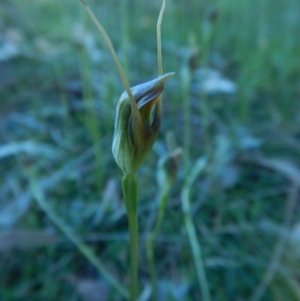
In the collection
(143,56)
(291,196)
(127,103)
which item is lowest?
(291,196)

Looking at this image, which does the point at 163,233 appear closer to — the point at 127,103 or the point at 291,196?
the point at 291,196

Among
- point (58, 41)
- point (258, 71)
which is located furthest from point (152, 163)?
point (58, 41)

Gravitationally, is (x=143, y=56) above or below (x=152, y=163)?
above

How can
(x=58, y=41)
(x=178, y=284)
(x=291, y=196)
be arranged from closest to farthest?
(x=178, y=284) < (x=291, y=196) < (x=58, y=41)

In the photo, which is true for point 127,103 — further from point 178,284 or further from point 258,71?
Result: point 258,71

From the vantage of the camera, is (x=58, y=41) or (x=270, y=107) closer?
(x=270, y=107)

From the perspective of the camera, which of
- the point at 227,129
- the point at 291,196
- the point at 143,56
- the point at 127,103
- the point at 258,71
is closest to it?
the point at 127,103

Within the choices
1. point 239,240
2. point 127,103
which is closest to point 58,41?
point 239,240
